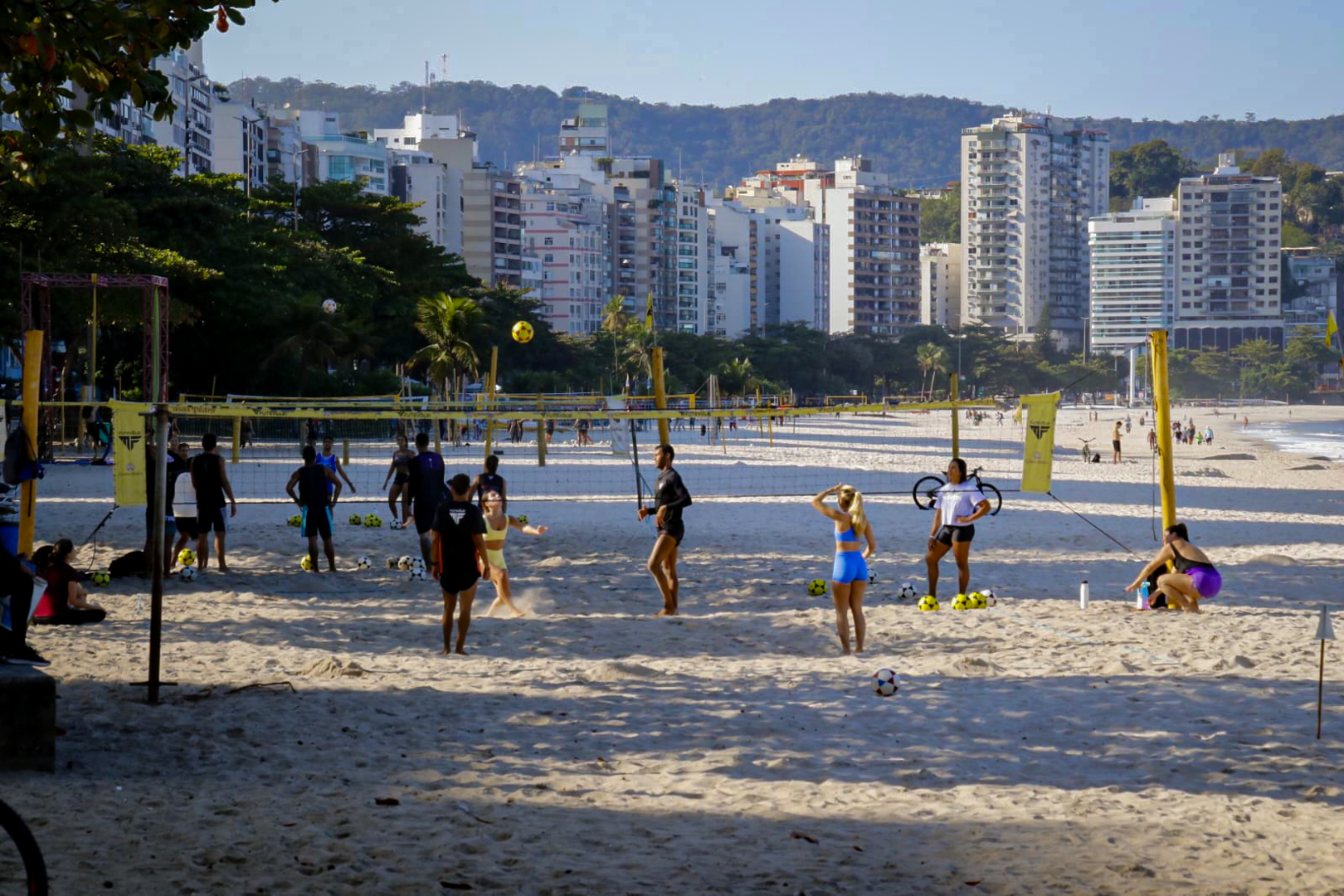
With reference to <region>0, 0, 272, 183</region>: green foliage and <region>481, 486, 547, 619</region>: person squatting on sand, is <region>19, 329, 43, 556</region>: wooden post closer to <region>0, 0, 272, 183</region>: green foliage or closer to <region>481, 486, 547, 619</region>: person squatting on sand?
<region>0, 0, 272, 183</region>: green foliage

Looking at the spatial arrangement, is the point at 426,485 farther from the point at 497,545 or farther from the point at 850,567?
the point at 850,567

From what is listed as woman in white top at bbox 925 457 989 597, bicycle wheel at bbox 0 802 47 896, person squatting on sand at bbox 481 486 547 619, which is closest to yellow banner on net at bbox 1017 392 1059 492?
woman in white top at bbox 925 457 989 597

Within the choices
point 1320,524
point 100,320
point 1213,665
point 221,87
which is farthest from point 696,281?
point 1213,665

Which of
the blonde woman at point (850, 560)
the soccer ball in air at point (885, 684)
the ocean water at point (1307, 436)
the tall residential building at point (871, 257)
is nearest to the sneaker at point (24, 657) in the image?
the soccer ball in air at point (885, 684)

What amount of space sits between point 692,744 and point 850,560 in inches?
115

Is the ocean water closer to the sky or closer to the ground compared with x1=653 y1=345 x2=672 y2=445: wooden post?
closer to the ground

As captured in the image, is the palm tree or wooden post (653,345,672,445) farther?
the palm tree

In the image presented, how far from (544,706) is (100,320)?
28410mm

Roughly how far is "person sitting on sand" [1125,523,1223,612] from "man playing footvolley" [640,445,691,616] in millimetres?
3809

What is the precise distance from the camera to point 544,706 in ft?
28.5

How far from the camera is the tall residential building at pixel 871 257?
19088cm

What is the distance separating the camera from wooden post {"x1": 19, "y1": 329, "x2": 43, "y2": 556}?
11969 millimetres

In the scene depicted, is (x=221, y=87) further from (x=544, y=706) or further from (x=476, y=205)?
(x=544, y=706)

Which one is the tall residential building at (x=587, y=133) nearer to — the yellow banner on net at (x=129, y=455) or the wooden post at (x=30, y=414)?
the yellow banner on net at (x=129, y=455)
